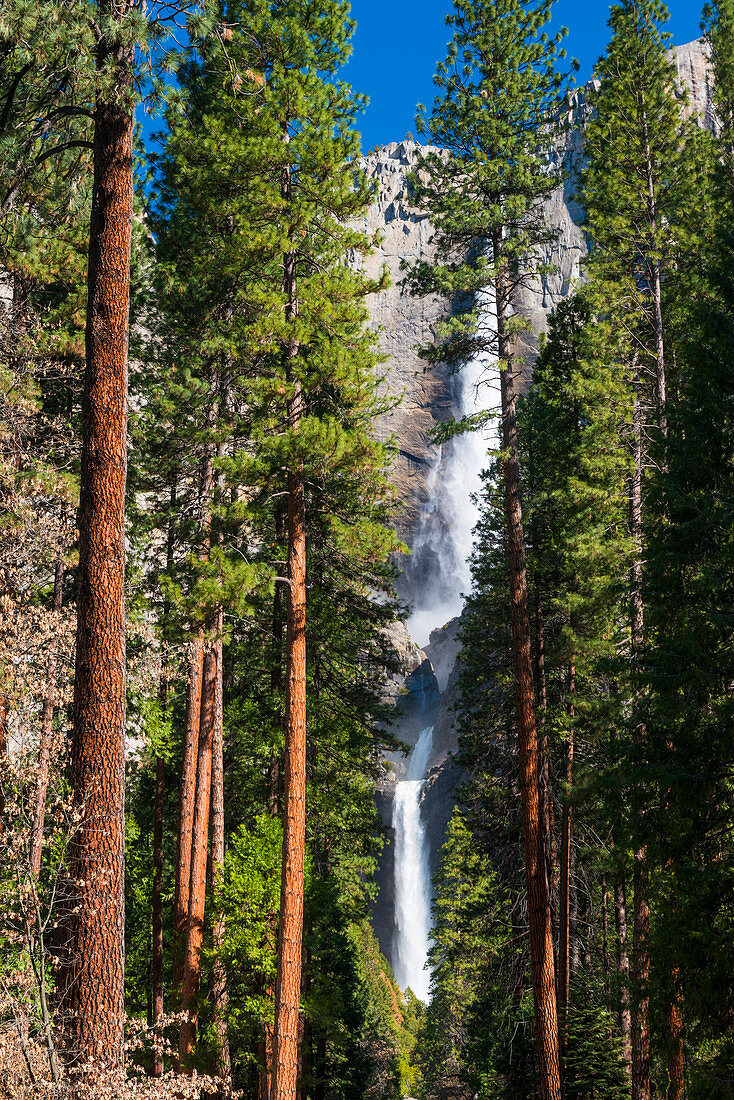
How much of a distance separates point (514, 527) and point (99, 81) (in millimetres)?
6411

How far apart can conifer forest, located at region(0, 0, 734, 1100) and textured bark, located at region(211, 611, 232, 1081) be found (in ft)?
0.21

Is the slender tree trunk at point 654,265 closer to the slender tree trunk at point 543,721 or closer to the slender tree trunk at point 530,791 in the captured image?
the slender tree trunk at point 530,791

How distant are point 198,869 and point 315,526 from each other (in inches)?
213

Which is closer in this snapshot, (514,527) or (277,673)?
(514,527)

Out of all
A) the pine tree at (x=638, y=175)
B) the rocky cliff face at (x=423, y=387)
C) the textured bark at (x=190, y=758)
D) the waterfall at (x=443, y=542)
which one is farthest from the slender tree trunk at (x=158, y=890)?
the waterfall at (x=443, y=542)

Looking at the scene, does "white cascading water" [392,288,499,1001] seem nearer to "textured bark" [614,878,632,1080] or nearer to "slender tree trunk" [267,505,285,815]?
"slender tree trunk" [267,505,285,815]

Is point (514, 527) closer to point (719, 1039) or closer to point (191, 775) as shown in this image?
point (719, 1039)

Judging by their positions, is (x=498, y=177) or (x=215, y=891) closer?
(x=498, y=177)

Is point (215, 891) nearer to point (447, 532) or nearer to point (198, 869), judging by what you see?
point (198, 869)

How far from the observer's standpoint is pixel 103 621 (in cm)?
484

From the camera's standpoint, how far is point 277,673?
1291cm

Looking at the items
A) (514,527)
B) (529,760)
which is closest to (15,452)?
(514,527)

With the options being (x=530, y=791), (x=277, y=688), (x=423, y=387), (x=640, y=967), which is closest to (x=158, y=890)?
(x=277, y=688)

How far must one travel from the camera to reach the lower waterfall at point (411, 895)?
161 feet
